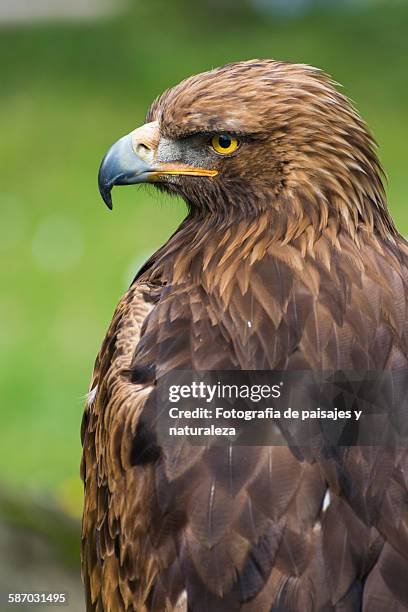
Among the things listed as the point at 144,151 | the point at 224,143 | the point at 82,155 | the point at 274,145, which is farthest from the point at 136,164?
the point at 82,155

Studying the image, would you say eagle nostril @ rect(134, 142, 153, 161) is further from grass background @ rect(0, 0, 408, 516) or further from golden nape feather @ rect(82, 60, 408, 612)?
grass background @ rect(0, 0, 408, 516)

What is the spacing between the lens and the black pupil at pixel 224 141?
3.19 meters

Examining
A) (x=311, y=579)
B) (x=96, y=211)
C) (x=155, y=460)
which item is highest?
(x=96, y=211)

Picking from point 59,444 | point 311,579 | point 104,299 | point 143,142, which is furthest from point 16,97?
point 311,579

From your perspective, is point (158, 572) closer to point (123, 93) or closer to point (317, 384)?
point (317, 384)

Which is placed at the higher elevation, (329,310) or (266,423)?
(329,310)

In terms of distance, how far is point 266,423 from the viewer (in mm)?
2924

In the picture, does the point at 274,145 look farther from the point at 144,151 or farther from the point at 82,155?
the point at 82,155

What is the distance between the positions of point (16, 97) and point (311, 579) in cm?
1045

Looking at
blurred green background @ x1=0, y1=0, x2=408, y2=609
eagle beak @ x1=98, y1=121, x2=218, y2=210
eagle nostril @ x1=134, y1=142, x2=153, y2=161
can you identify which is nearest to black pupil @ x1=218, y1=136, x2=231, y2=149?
eagle beak @ x1=98, y1=121, x2=218, y2=210

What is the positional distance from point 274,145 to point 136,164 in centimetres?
39

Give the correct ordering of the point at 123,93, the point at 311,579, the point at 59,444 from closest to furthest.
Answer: the point at 311,579
the point at 59,444
the point at 123,93

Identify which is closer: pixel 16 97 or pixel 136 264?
pixel 136 264

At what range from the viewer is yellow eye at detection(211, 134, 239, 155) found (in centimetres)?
319
